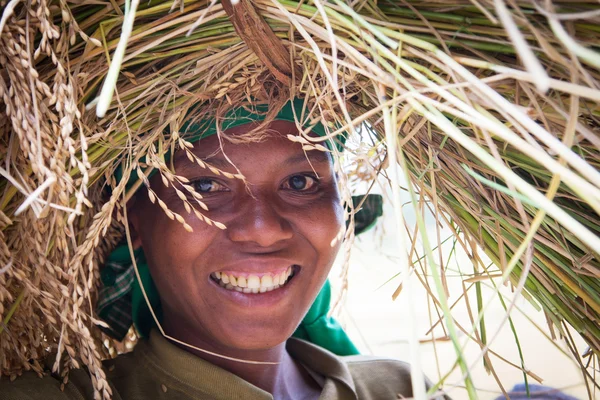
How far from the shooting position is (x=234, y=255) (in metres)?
1.34

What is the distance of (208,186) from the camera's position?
1.39 m

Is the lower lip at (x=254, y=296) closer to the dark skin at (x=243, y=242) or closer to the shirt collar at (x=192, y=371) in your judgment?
the dark skin at (x=243, y=242)

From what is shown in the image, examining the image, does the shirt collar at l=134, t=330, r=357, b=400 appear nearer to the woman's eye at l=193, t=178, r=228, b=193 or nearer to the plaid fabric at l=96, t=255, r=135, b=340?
the plaid fabric at l=96, t=255, r=135, b=340

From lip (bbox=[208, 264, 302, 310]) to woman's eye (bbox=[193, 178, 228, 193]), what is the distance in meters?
0.20

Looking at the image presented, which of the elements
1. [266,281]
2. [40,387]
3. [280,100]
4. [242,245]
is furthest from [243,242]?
[40,387]

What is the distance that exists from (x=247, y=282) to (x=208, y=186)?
0.24m

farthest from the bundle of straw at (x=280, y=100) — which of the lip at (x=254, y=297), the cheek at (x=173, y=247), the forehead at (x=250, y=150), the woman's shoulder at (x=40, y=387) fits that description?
the lip at (x=254, y=297)

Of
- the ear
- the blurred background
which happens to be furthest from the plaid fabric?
the blurred background

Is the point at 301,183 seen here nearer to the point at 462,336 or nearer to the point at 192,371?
the point at 192,371

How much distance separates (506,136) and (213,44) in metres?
0.54

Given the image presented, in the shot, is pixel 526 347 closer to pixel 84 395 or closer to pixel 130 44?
pixel 84 395

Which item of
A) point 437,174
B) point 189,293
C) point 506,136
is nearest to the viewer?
point 506,136

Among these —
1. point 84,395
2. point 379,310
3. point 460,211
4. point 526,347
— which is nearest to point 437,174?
point 460,211

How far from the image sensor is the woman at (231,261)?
133cm
